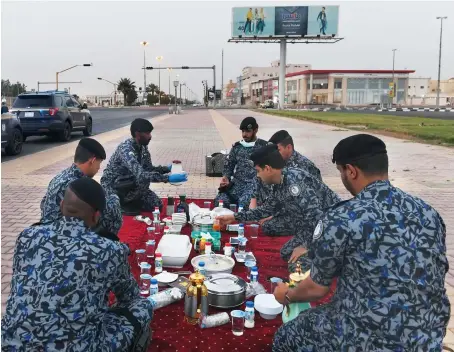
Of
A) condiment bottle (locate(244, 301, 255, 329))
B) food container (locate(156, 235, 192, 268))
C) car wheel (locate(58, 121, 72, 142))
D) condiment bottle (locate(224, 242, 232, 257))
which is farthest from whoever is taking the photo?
car wheel (locate(58, 121, 72, 142))

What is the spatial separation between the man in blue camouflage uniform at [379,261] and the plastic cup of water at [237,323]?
38.1 inches

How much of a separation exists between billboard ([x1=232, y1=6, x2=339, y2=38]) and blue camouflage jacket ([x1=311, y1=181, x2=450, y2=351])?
2339 inches

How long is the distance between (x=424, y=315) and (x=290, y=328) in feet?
2.92

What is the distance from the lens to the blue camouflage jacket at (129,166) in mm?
5945

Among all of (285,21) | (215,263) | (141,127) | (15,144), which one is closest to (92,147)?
(215,263)

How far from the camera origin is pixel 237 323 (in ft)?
11.0

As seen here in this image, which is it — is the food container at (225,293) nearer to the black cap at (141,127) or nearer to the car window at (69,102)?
the black cap at (141,127)

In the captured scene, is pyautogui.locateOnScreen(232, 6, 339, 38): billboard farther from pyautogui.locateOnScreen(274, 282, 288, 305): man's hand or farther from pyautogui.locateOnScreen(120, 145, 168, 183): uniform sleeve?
pyautogui.locateOnScreen(274, 282, 288, 305): man's hand

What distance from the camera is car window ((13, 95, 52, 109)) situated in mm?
17109

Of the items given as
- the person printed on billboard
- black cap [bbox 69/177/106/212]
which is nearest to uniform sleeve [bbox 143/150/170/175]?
black cap [bbox 69/177/106/212]

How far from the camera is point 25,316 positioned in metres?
2.38

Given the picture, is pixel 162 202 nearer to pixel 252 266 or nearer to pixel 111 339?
pixel 252 266

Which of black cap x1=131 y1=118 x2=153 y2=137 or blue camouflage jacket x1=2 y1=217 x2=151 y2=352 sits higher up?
black cap x1=131 y1=118 x2=153 y2=137

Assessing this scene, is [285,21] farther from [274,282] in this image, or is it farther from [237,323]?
[237,323]
